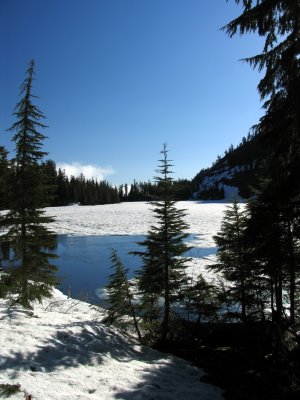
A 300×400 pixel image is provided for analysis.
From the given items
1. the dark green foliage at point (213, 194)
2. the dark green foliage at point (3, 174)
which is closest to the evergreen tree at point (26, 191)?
the dark green foliage at point (3, 174)

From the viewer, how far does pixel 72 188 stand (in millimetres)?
113062

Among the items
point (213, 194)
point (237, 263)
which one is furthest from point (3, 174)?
point (213, 194)

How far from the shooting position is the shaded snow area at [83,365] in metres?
6.67

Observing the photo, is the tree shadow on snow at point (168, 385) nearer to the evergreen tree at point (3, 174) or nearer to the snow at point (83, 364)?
the snow at point (83, 364)

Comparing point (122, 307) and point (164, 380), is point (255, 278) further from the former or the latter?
point (164, 380)

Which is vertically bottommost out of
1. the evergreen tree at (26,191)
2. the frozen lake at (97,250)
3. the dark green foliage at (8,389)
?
the frozen lake at (97,250)

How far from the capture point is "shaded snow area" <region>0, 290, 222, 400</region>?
6668 millimetres

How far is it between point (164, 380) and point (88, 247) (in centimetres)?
2931

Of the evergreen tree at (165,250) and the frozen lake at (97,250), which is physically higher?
the evergreen tree at (165,250)

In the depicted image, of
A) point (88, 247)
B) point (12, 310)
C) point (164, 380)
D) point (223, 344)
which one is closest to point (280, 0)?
point (164, 380)

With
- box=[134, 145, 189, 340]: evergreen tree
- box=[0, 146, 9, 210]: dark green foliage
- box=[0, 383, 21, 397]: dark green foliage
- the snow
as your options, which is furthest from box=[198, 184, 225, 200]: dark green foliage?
box=[0, 383, 21, 397]: dark green foliage

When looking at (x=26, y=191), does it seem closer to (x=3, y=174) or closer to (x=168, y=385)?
(x=3, y=174)

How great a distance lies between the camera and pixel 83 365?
27.2ft

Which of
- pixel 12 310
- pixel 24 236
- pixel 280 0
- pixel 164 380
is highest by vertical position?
pixel 280 0
